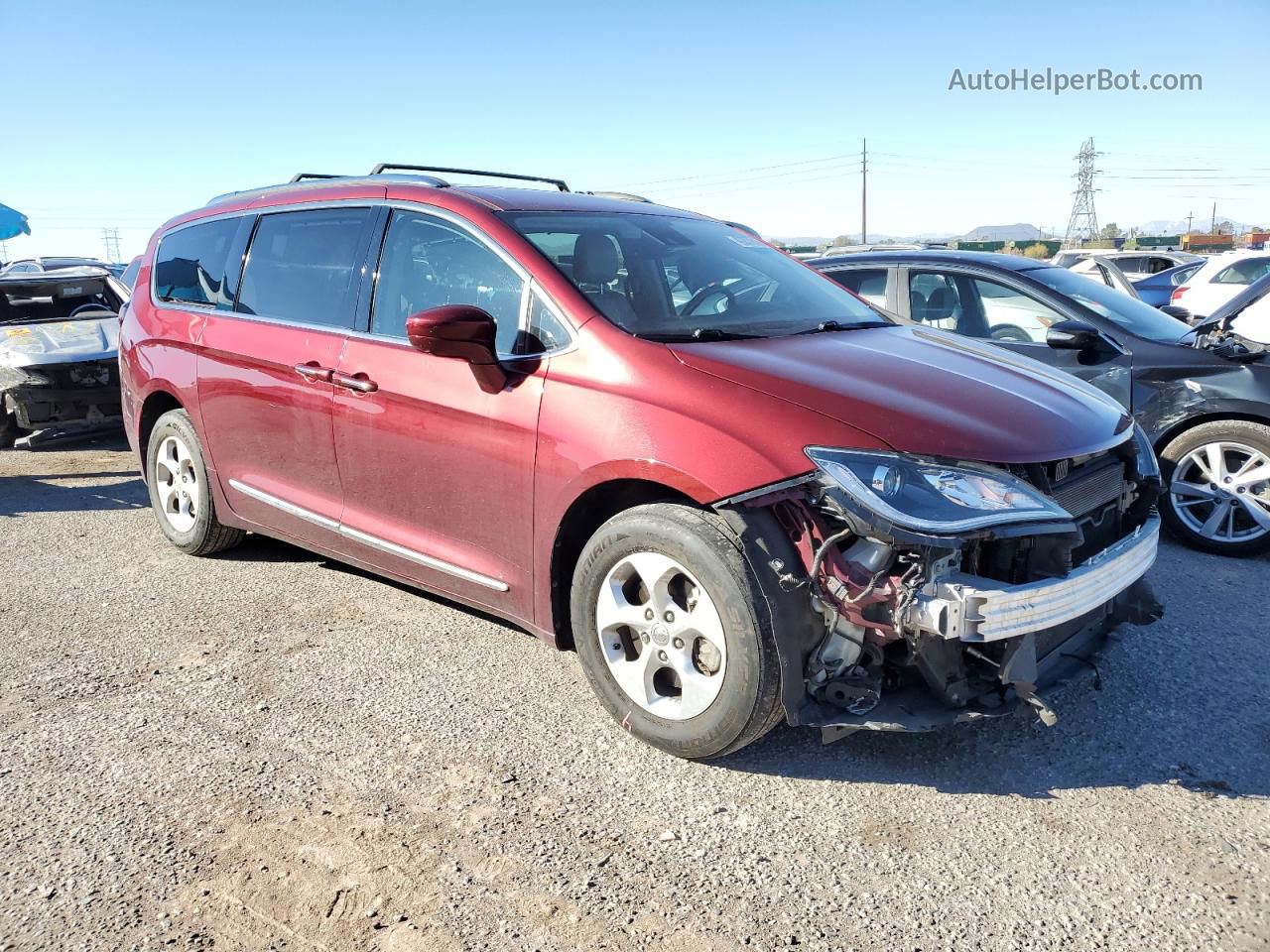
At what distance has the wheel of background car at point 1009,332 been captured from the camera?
20.0 feet

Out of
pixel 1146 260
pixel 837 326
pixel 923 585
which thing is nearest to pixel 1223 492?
pixel 837 326

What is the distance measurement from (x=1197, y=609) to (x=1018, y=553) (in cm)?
224

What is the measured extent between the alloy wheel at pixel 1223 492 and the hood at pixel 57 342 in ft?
24.3

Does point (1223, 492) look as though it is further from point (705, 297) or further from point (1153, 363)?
point (705, 297)

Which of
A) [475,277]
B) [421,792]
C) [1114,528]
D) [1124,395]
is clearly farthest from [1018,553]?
[1124,395]

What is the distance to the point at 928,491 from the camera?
2.72 m

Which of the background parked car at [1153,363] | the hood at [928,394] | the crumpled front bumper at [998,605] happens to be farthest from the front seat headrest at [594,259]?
the background parked car at [1153,363]

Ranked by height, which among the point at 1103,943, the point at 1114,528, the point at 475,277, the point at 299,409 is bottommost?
the point at 1103,943

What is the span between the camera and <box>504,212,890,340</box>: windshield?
351 cm

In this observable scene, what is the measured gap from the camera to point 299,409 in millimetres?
4266

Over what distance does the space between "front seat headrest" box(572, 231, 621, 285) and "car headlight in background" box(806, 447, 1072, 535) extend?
120 centimetres

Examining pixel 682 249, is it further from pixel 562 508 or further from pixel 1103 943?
pixel 1103 943

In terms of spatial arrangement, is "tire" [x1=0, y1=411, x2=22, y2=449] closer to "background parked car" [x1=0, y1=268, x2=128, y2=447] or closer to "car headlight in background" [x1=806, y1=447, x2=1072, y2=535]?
"background parked car" [x1=0, y1=268, x2=128, y2=447]

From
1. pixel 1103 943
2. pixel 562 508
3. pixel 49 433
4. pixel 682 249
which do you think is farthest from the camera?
pixel 49 433
